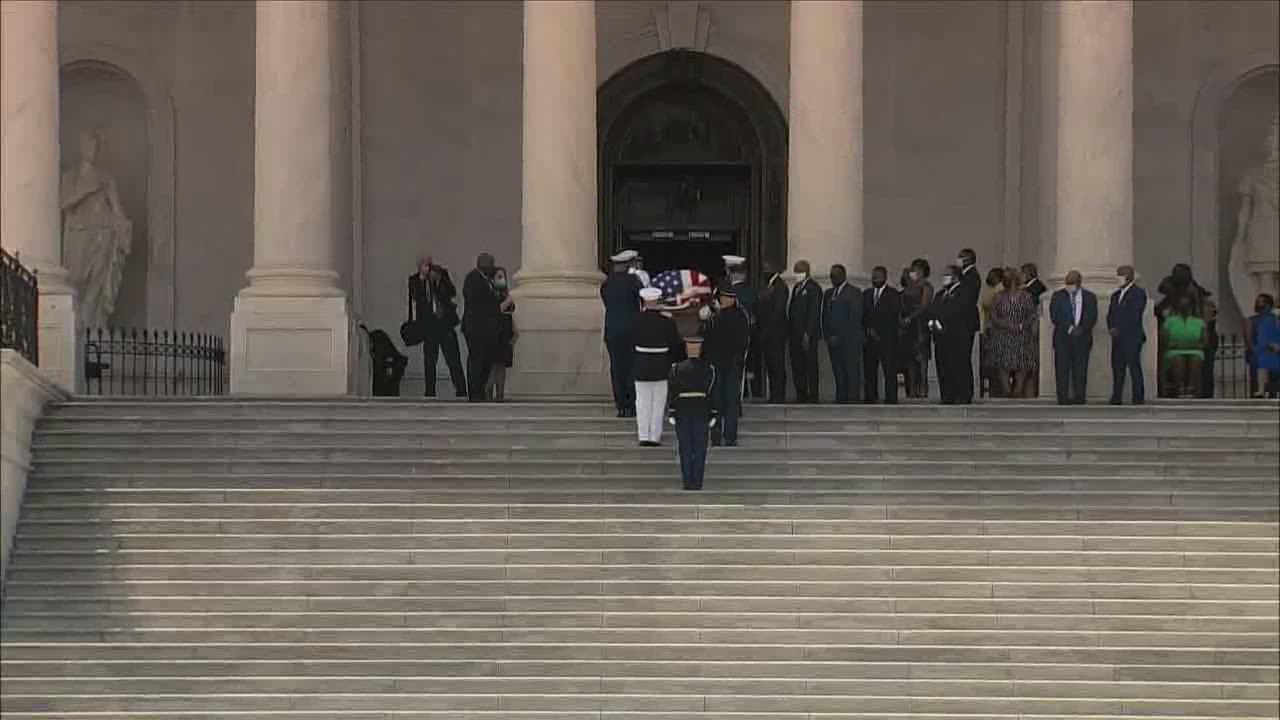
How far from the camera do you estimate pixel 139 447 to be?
86.8ft

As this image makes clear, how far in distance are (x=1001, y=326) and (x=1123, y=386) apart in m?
2.28

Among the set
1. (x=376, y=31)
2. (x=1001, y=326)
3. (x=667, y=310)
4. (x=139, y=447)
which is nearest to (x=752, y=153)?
(x=376, y=31)

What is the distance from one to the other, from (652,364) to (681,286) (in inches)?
64.8

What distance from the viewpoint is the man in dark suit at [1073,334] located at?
2969cm

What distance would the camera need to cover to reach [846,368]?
29.5 metres

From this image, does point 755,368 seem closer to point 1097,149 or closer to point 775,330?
point 775,330

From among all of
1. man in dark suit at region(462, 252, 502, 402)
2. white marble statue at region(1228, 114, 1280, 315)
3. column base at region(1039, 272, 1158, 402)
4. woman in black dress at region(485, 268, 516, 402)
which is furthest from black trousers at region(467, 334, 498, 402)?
white marble statue at region(1228, 114, 1280, 315)

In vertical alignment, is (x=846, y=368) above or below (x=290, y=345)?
below

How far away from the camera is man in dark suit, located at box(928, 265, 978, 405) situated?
2941 centimetres

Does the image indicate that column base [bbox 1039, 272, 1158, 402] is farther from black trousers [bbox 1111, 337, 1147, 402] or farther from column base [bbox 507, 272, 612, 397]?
column base [bbox 507, 272, 612, 397]

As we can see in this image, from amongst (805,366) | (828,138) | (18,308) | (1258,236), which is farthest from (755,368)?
(1258,236)

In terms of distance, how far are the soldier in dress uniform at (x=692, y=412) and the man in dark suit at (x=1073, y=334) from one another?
652 centimetres

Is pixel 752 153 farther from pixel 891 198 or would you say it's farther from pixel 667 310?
Result: pixel 667 310

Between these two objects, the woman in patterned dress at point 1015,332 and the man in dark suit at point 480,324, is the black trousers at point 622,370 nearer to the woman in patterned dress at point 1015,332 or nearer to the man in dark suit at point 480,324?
the man in dark suit at point 480,324
